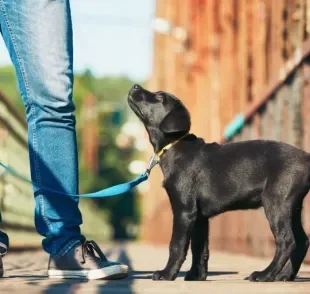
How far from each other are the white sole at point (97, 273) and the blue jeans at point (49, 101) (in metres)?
0.08

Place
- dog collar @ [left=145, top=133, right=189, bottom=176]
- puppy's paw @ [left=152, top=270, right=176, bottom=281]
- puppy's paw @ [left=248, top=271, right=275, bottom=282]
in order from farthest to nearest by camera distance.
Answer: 1. dog collar @ [left=145, top=133, right=189, bottom=176]
2. puppy's paw @ [left=152, top=270, right=176, bottom=281]
3. puppy's paw @ [left=248, top=271, right=275, bottom=282]

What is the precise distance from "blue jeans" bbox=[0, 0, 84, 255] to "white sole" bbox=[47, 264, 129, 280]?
85 mm

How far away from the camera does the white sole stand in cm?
456

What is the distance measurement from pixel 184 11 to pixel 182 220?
24.7 m

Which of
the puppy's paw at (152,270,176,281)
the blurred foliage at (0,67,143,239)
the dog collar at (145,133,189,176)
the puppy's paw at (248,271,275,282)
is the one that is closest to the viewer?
the puppy's paw at (248,271,275,282)

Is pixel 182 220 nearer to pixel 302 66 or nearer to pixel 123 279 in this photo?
pixel 123 279

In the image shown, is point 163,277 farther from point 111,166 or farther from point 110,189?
point 111,166

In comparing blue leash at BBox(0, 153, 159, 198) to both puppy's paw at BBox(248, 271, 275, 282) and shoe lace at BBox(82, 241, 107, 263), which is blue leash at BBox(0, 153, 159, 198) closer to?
shoe lace at BBox(82, 241, 107, 263)

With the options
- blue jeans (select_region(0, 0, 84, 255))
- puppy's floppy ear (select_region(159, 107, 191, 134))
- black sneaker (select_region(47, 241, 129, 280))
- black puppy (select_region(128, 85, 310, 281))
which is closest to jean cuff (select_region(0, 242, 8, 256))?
blue jeans (select_region(0, 0, 84, 255))

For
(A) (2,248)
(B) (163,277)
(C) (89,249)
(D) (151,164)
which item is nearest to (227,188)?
(D) (151,164)

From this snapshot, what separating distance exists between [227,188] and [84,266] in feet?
2.04

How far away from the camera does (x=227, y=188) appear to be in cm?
462

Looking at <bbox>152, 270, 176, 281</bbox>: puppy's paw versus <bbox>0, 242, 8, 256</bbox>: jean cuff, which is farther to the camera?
<bbox>0, 242, 8, 256</bbox>: jean cuff

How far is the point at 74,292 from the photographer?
3.77m
